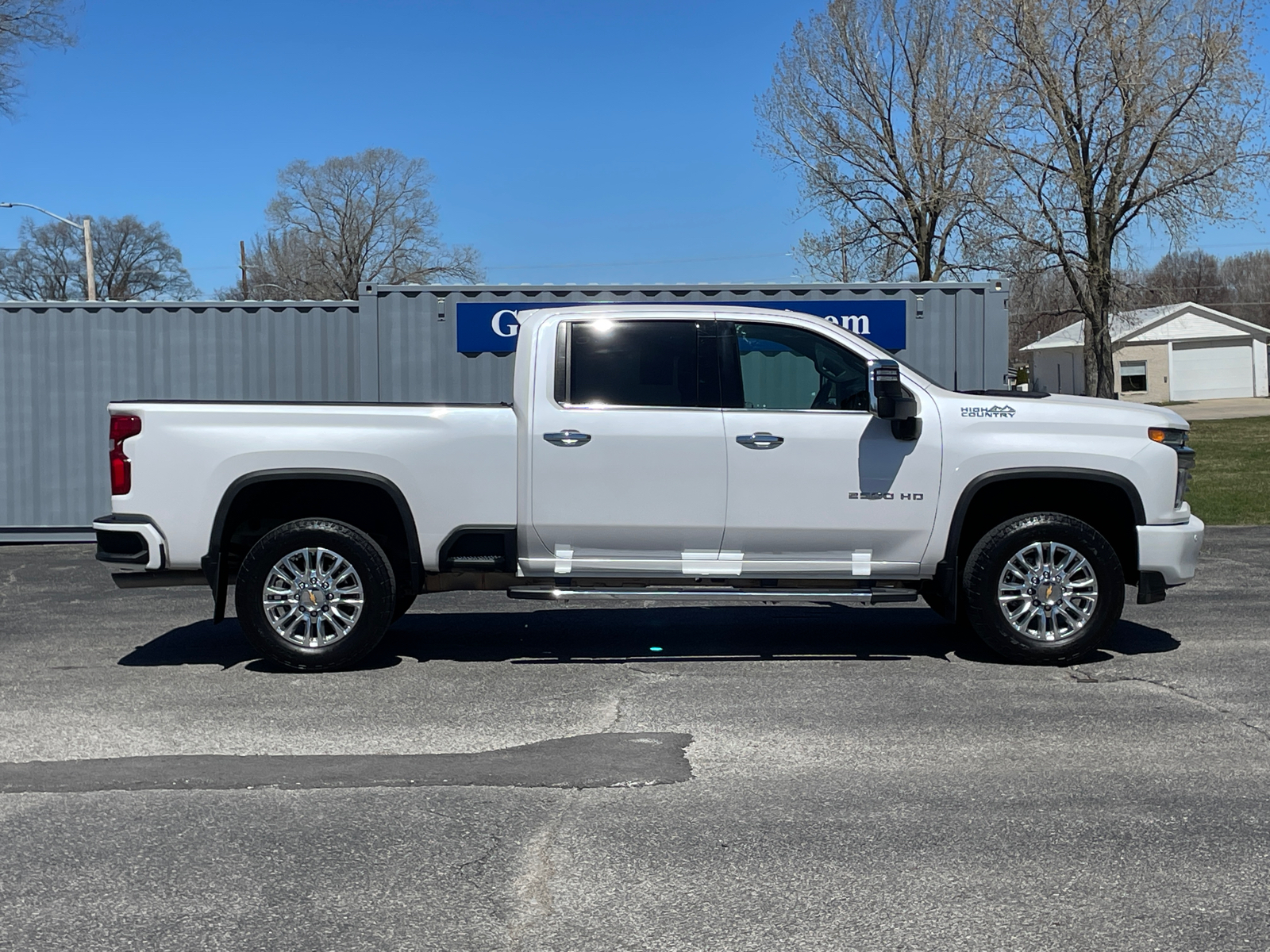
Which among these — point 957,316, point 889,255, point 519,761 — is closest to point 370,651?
point 519,761

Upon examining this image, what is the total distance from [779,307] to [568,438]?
817 centimetres

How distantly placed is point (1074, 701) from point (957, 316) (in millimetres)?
9260

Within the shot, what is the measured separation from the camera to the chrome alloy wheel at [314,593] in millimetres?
7320

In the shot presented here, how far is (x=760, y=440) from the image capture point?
7.32 m

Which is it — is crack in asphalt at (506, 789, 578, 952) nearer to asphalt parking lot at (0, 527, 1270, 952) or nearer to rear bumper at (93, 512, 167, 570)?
asphalt parking lot at (0, 527, 1270, 952)

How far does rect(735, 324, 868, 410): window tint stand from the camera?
24.4ft

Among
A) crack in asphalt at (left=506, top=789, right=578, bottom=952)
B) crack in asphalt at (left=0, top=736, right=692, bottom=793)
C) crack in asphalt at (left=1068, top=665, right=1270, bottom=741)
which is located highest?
crack in asphalt at (left=1068, top=665, right=1270, bottom=741)

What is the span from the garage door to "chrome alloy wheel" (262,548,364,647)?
6362 centimetres

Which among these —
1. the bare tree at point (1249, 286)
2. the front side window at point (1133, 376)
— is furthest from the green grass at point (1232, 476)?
the bare tree at point (1249, 286)

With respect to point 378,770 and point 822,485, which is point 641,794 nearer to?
point 378,770

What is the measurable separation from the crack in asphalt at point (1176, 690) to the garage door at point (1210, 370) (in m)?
61.9

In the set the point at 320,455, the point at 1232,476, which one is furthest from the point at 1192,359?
the point at 320,455

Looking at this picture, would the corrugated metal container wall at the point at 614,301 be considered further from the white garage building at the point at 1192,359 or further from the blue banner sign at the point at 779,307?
the white garage building at the point at 1192,359

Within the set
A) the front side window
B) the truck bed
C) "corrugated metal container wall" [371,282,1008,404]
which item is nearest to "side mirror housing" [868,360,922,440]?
the truck bed
